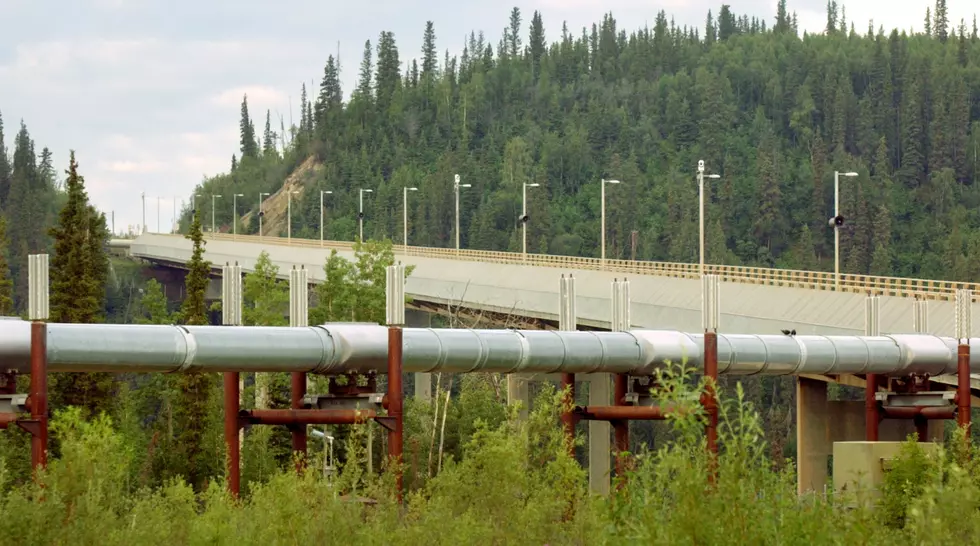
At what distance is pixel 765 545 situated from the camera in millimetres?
15586

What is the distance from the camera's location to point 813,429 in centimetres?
5125

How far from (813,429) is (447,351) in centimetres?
2037

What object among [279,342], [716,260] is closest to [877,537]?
[279,342]

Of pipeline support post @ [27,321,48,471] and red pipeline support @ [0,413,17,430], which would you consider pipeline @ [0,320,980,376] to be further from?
red pipeline support @ [0,413,17,430]

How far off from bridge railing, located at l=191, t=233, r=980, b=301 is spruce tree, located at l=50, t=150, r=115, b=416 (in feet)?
72.2

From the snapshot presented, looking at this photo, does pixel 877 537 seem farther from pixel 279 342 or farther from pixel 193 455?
pixel 193 455

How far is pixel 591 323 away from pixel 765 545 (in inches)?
2057

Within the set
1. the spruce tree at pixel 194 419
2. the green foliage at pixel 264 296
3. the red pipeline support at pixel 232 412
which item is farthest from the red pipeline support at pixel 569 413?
the green foliage at pixel 264 296

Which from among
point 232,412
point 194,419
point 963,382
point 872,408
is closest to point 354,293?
point 194,419

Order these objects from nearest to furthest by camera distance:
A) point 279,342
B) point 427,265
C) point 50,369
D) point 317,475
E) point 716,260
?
point 317,475, point 50,369, point 279,342, point 427,265, point 716,260

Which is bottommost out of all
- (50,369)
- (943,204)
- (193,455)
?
(193,455)

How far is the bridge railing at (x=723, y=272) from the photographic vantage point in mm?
55969

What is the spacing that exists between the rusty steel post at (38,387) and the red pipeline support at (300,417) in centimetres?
600

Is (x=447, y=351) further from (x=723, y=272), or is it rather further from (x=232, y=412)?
(x=723, y=272)
